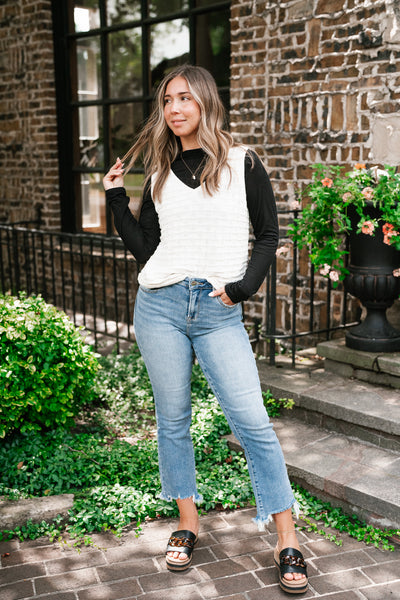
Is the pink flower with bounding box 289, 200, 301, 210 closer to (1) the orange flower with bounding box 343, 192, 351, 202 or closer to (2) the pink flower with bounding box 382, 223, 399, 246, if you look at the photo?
(1) the orange flower with bounding box 343, 192, 351, 202

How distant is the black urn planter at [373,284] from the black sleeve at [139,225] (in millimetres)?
1842

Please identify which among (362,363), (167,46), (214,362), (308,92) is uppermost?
(167,46)

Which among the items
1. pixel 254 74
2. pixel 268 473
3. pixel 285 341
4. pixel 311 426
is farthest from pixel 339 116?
pixel 268 473

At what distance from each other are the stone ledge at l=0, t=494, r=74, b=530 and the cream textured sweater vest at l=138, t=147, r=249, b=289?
52.6 inches

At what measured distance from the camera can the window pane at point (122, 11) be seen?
6.52 metres

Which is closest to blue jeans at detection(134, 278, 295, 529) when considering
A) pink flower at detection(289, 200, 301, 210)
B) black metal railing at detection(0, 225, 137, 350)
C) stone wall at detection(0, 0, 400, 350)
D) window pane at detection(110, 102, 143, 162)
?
stone wall at detection(0, 0, 400, 350)

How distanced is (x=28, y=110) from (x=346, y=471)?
19.2 ft

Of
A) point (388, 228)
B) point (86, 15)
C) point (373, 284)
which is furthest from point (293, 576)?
point (86, 15)

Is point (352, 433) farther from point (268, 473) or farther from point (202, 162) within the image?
point (202, 162)

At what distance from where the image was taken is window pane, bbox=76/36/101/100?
7074 mm

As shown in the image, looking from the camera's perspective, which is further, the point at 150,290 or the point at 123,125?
the point at 123,125

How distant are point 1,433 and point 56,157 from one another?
14.7 ft

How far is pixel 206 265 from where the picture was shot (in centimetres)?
253

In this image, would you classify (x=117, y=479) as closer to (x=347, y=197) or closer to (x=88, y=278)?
(x=347, y=197)
